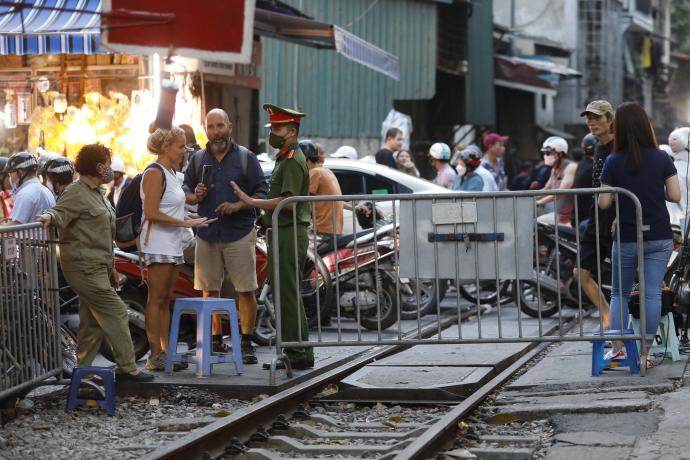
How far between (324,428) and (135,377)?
1.73 metres

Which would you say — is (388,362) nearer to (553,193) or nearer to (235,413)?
(553,193)

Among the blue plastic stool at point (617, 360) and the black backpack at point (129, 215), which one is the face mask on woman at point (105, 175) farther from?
the blue plastic stool at point (617, 360)

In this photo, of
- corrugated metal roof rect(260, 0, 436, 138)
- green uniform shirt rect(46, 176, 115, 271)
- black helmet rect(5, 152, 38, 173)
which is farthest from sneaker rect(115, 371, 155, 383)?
corrugated metal roof rect(260, 0, 436, 138)

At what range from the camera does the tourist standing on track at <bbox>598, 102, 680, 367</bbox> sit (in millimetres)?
9523

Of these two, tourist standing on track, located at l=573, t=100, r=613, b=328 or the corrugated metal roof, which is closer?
tourist standing on track, located at l=573, t=100, r=613, b=328

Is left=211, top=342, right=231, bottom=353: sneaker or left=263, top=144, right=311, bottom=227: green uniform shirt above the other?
left=263, top=144, right=311, bottom=227: green uniform shirt

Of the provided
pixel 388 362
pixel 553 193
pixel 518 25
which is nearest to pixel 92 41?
pixel 388 362

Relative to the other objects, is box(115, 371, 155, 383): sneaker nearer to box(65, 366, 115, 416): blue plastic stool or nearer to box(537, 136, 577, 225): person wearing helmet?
box(65, 366, 115, 416): blue plastic stool

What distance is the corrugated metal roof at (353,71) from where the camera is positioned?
26516mm

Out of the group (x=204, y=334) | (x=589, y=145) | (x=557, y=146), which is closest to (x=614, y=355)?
(x=204, y=334)

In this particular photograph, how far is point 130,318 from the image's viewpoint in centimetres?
1097

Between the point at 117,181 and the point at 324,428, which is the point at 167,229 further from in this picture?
the point at 117,181

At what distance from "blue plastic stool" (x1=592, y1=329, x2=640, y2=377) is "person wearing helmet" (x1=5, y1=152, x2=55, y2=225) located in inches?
168

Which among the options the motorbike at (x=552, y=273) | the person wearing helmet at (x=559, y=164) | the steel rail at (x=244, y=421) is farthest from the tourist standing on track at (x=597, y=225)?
the person wearing helmet at (x=559, y=164)
